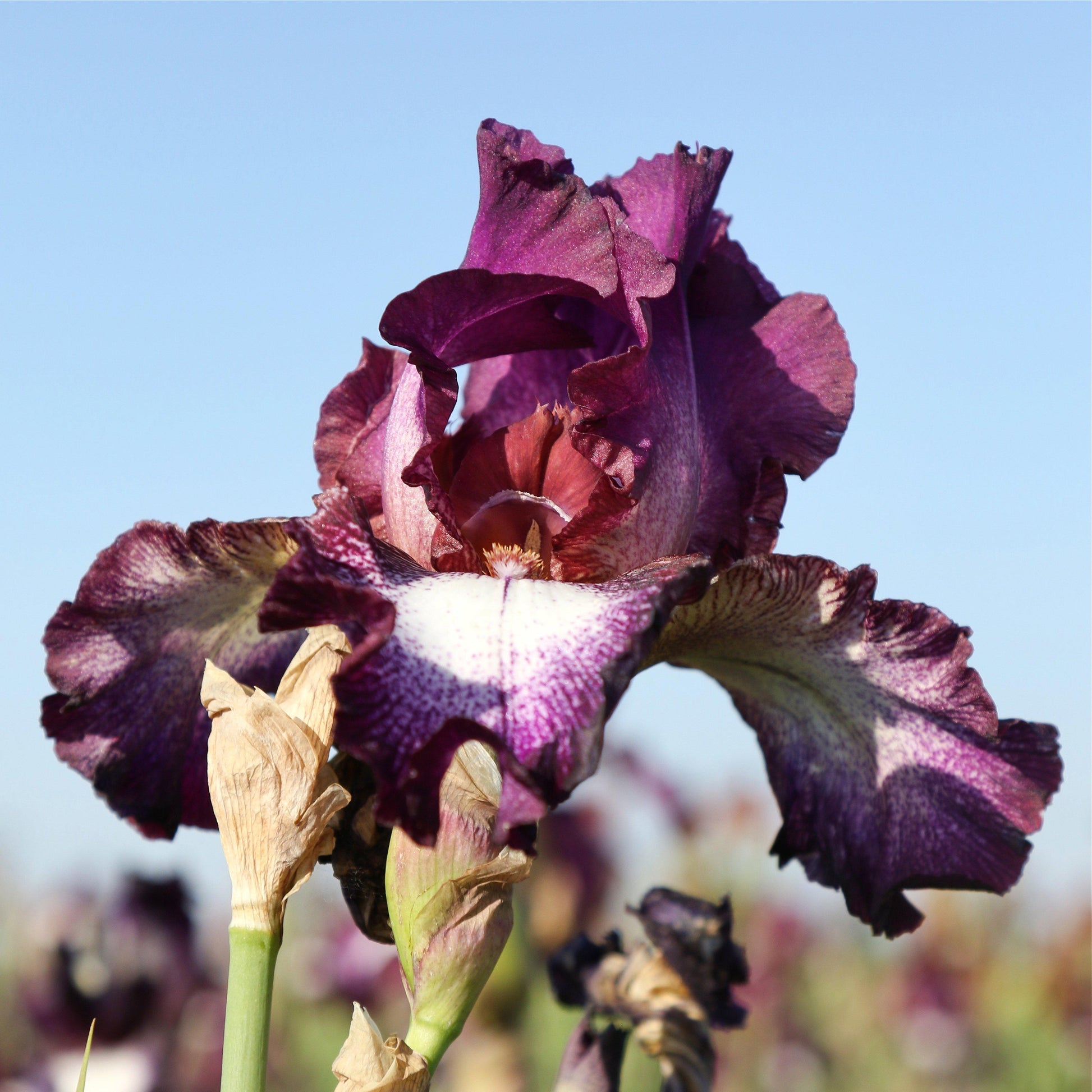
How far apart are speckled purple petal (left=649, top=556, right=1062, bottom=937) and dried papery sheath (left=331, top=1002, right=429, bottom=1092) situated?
0.57 metres

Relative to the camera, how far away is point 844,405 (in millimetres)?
1681

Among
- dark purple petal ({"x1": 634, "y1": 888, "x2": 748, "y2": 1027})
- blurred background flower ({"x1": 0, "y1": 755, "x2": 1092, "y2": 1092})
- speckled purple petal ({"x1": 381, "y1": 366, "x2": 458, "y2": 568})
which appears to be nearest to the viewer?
speckled purple petal ({"x1": 381, "y1": 366, "x2": 458, "y2": 568})

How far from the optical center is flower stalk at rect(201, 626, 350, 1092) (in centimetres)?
134

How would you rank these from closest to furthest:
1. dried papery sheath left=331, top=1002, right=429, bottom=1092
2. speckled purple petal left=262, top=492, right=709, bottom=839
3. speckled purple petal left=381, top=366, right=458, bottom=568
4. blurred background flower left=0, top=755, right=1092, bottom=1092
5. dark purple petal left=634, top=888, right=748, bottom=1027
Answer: speckled purple petal left=262, top=492, right=709, bottom=839
dried papery sheath left=331, top=1002, right=429, bottom=1092
speckled purple petal left=381, top=366, right=458, bottom=568
dark purple petal left=634, top=888, right=748, bottom=1027
blurred background flower left=0, top=755, right=1092, bottom=1092

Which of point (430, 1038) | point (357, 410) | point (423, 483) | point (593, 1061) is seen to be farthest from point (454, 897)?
point (593, 1061)

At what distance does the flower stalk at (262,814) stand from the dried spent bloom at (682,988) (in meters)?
0.82

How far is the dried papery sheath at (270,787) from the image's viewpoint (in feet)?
4.43

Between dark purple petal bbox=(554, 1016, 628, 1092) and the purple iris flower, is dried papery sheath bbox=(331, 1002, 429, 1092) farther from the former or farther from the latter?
dark purple petal bbox=(554, 1016, 628, 1092)

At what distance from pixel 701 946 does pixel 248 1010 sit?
89cm

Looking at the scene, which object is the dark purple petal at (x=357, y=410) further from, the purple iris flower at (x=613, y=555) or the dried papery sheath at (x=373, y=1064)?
the dried papery sheath at (x=373, y=1064)

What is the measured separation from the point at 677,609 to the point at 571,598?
0.25 metres

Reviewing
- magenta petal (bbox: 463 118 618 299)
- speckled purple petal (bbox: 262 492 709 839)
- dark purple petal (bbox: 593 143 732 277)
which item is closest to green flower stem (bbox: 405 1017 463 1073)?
speckled purple petal (bbox: 262 492 709 839)

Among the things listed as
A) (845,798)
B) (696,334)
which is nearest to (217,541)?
(696,334)

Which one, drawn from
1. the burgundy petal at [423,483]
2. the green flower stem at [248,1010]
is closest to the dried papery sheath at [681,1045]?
the green flower stem at [248,1010]
